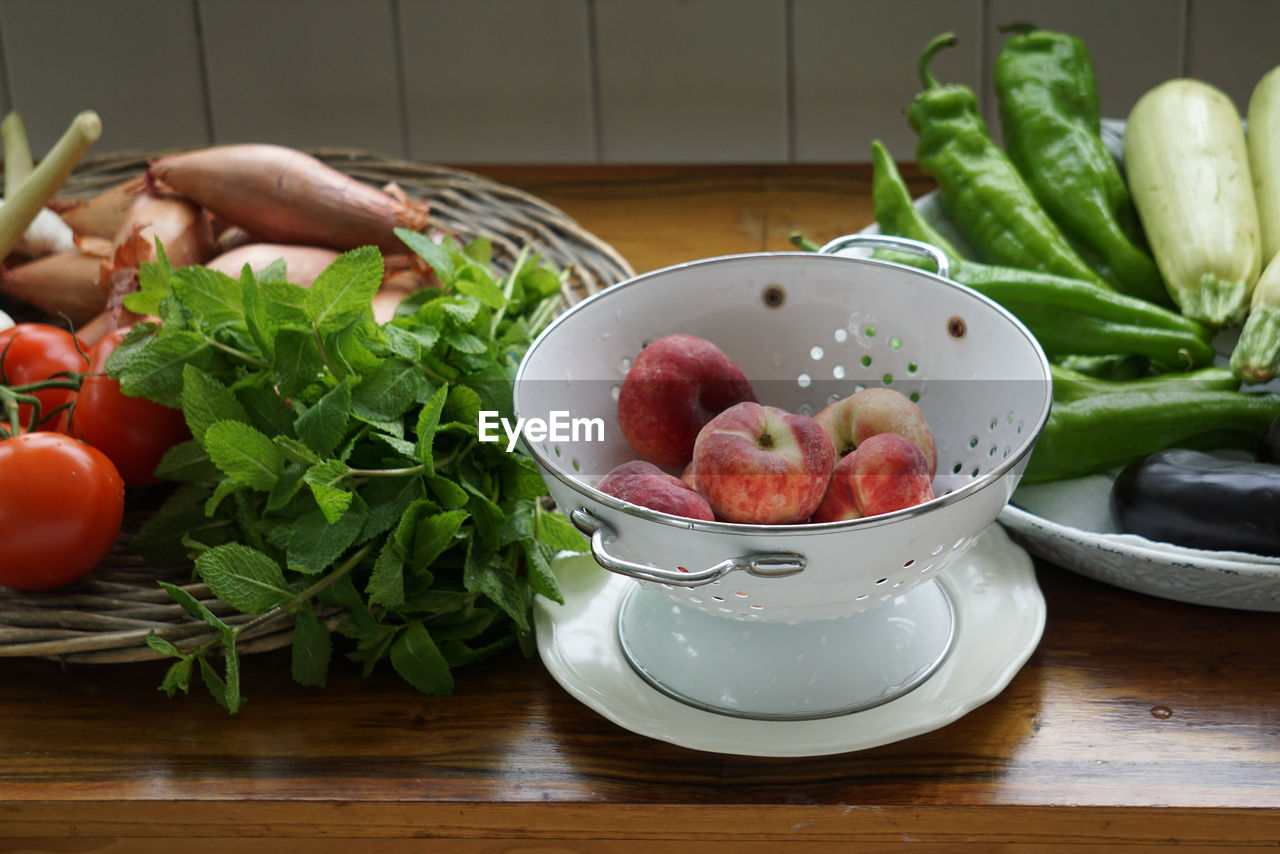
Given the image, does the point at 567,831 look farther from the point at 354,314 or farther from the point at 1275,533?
the point at 1275,533

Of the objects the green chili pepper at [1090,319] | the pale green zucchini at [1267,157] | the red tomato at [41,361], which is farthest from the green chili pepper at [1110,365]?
the red tomato at [41,361]

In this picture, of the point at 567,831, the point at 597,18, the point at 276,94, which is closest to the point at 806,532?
the point at 567,831

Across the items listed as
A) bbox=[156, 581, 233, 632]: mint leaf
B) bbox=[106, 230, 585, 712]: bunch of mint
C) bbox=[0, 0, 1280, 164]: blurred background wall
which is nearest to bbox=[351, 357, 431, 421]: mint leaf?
bbox=[106, 230, 585, 712]: bunch of mint

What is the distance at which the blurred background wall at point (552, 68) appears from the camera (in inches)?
48.6

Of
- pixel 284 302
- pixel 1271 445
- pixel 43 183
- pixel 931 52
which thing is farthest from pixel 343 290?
pixel 931 52

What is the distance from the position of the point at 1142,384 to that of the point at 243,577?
1.59 feet

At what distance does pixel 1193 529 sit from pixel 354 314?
0.41m

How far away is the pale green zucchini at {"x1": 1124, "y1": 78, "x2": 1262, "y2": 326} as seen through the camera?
73 cm

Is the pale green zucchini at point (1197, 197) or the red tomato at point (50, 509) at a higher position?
the pale green zucchini at point (1197, 197)

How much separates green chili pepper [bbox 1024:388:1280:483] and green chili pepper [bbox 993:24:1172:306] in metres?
0.17

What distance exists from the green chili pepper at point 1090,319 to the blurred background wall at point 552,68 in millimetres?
619

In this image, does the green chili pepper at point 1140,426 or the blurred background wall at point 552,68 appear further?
the blurred background wall at point 552,68

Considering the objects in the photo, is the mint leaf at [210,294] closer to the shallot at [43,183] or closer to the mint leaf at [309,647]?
the mint leaf at [309,647]

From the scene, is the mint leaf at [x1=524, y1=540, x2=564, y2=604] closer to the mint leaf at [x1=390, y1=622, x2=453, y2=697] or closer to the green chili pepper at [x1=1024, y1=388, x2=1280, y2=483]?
the mint leaf at [x1=390, y1=622, x2=453, y2=697]
